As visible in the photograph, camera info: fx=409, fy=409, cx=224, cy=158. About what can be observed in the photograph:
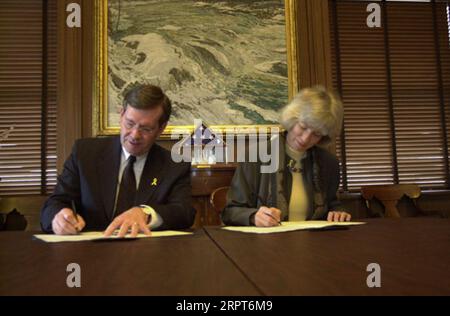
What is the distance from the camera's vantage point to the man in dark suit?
6.87ft

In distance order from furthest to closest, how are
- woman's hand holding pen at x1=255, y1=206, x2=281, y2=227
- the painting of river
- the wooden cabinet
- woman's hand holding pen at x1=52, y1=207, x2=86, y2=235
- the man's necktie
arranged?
the painting of river → the wooden cabinet → the man's necktie → woman's hand holding pen at x1=255, y1=206, x2=281, y2=227 → woman's hand holding pen at x1=52, y1=207, x2=86, y2=235

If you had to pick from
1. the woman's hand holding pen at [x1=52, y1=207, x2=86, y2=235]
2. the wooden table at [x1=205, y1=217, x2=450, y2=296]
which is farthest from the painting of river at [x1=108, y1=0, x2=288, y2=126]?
the wooden table at [x1=205, y1=217, x2=450, y2=296]

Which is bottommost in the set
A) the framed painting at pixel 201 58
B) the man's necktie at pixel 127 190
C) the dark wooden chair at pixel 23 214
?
the dark wooden chair at pixel 23 214

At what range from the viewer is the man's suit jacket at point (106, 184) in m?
2.09

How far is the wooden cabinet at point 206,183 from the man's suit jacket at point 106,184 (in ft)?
4.69

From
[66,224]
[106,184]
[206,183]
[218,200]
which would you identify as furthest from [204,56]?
[66,224]

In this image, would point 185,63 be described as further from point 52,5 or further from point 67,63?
point 52,5

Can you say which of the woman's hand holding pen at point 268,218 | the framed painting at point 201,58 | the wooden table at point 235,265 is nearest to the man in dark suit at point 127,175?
the woman's hand holding pen at point 268,218

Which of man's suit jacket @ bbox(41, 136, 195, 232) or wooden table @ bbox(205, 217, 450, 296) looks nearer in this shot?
wooden table @ bbox(205, 217, 450, 296)

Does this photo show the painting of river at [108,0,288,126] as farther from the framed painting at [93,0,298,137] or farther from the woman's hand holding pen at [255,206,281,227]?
the woman's hand holding pen at [255,206,281,227]

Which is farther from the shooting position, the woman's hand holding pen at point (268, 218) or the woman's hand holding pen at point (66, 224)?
the woman's hand holding pen at point (268, 218)

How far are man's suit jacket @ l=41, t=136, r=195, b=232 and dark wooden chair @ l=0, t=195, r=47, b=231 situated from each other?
1953 millimetres

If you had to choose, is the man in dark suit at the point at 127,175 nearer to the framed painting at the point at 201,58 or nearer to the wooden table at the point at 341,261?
the wooden table at the point at 341,261

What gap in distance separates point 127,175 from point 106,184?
116 millimetres
